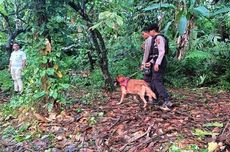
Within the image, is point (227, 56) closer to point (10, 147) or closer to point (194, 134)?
point (194, 134)

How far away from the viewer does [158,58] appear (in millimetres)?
5957

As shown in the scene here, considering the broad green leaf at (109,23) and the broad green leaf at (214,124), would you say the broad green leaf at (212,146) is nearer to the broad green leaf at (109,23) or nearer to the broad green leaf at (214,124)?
the broad green leaf at (214,124)

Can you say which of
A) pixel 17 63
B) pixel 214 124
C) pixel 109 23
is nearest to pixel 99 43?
pixel 17 63

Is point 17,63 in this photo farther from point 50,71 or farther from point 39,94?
point 50,71

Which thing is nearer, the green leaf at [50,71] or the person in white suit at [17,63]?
the green leaf at [50,71]

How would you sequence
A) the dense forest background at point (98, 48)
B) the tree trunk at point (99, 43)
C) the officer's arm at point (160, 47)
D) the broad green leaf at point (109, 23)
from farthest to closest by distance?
1. the tree trunk at point (99, 43)
2. the dense forest background at point (98, 48)
3. the officer's arm at point (160, 47)
4. the broad green leaf at point (109, 23)

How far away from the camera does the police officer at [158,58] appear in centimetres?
593

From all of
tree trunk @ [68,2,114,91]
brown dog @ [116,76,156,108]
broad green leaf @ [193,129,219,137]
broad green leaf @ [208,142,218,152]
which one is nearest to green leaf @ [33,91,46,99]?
brown dog @ [116,76,156,108]

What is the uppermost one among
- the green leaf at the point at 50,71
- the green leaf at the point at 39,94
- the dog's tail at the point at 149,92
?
the green leaf at the point at 50,71

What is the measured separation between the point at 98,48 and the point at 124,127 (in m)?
2.78

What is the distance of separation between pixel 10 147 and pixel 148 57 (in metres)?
2.64

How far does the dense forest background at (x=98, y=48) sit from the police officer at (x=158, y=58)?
0.22m

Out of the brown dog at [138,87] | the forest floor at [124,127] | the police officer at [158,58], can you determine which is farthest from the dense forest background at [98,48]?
the brown dog at [138,87]

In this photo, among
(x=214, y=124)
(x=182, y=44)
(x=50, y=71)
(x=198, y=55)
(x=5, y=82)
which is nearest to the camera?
(x=214, y=124)
